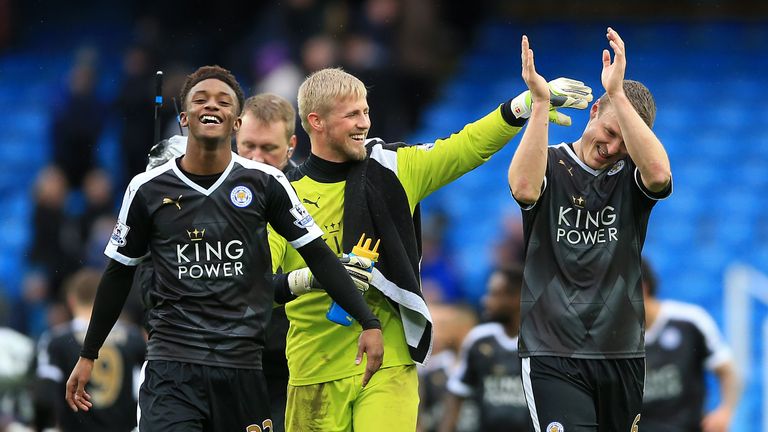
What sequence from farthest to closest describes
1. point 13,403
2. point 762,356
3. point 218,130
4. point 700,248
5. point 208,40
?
point 208,40
point 700,248
point 762,356
point 13,403
point 218,130

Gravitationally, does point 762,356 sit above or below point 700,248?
below

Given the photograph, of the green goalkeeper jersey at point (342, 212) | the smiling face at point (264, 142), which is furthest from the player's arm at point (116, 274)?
the smiling face at point (264, 142)

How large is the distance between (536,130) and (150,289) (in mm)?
1867

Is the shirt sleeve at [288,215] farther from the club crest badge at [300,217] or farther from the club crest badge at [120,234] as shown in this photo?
the club crest badge at [120,234]

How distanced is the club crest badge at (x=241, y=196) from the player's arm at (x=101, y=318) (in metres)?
0.57

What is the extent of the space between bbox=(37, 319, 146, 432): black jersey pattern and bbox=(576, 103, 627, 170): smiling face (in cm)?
424

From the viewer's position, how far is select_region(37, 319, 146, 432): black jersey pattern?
31.4 feet

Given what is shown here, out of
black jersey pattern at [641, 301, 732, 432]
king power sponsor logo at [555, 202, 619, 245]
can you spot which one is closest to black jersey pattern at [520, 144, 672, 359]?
king power sponsor logo at [555, 202, 619, 245]

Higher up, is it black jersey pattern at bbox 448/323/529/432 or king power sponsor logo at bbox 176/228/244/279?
king power sponsor logo at bbox 176/228/244/279

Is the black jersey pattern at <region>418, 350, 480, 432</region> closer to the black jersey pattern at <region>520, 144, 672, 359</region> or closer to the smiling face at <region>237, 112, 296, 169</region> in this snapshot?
the smiling face at <region>237, 112, 296, 169</region>

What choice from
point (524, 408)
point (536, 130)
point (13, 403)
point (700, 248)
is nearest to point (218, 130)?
point (536, 130)

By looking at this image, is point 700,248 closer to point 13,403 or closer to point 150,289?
point 13,403

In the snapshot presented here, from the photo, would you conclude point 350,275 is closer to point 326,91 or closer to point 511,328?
point 326,91

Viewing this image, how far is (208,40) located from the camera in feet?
56.3
